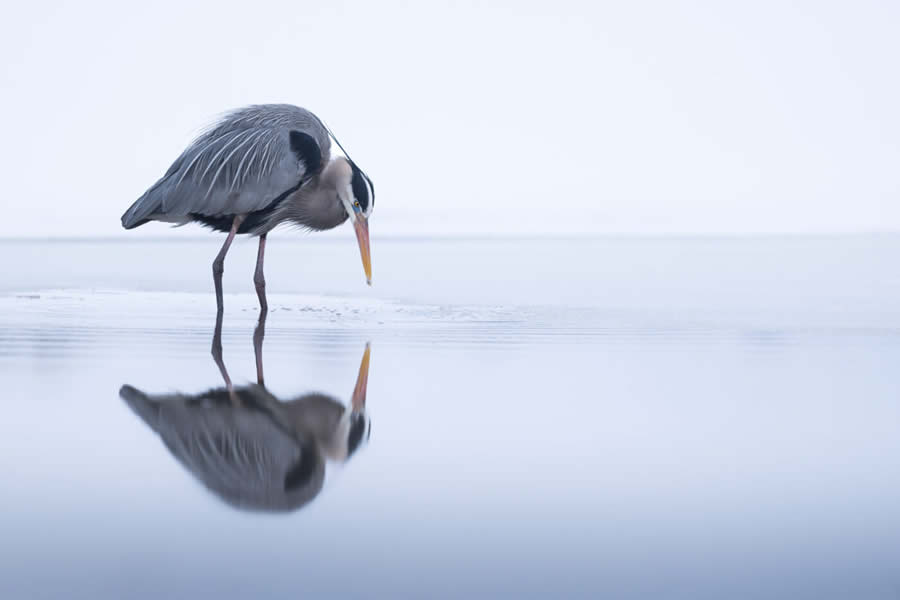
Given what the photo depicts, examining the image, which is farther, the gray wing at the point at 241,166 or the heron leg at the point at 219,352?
the gray wing at the point at 241,166

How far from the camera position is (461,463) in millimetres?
3049

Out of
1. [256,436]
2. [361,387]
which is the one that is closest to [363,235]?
[361,387]

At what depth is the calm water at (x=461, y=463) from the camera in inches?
83.7

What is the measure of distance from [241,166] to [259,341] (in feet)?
7.48

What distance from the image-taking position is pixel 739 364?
5.28m

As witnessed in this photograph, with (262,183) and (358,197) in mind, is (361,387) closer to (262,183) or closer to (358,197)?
(358,197)

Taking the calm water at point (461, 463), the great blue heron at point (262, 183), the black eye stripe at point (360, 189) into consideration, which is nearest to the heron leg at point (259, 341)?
the calm water at point (461, 463)

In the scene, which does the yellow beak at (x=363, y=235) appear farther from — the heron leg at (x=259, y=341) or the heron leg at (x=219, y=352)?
the heron leg at (x=219, y=352)

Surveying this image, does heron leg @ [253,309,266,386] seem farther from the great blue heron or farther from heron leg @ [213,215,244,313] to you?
the great blue heron

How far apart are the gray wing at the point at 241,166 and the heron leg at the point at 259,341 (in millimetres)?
896

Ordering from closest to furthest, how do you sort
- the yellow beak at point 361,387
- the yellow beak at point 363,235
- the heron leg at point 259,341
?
the yellow beak at point 361,387, the heron leg at point 259,341, the yellow beak at point 363,235

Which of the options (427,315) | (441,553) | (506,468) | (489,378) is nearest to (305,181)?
(427,315)

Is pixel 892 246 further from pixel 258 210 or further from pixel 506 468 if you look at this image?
pixel 506 468

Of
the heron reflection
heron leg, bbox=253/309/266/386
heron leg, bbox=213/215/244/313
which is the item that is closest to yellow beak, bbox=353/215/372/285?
heron leg, bbox=253/309/266/386
